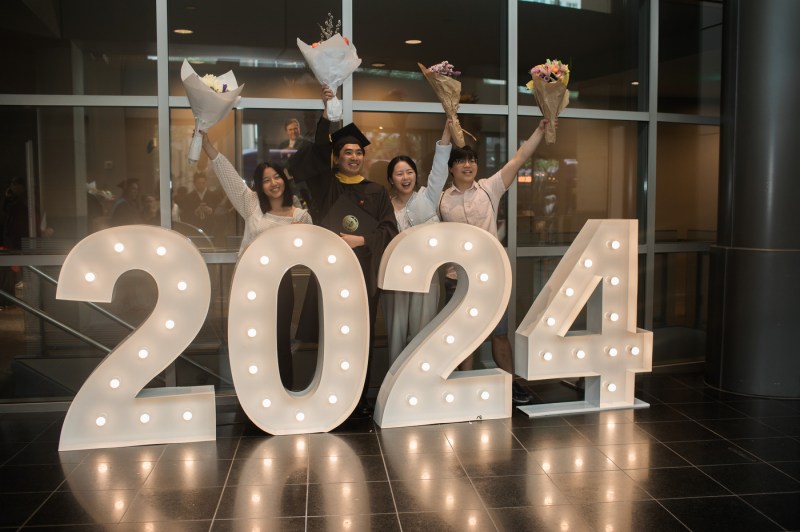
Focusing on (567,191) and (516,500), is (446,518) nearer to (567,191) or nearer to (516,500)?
(516,500)

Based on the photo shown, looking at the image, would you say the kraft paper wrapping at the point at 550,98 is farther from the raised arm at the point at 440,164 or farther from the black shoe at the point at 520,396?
the black shoe at the point at 520,396

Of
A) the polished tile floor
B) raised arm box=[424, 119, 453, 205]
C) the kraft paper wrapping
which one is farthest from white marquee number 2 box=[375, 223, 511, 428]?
the kraft paper wrapping

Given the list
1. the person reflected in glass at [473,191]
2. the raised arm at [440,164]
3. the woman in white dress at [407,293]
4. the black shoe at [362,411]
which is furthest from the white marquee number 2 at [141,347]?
the person reflected in glass at [473,191]

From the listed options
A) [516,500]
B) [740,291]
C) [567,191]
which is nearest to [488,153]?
[567,191]

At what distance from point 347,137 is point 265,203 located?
60cm

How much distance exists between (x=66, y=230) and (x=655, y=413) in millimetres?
3700

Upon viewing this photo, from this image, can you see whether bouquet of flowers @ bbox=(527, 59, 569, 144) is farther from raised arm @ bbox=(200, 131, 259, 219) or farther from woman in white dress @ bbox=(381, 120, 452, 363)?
raised arm @ bbox=(200, 131, 259, 219)

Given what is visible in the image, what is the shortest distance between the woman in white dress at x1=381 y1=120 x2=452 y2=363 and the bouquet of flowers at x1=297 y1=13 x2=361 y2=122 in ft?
1.73

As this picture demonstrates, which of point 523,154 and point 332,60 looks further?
point 523,154

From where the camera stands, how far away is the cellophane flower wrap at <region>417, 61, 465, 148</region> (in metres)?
4.22

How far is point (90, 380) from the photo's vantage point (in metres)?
3.92

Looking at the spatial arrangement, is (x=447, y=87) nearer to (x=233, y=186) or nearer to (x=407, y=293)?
Answer: (x=407, y=293)

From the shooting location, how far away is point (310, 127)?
4938 mm

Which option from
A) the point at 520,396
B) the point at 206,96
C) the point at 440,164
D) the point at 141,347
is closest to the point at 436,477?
the point at 520,396
